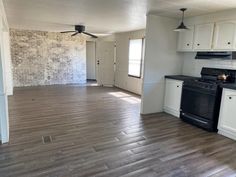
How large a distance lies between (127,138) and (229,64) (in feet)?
8.54

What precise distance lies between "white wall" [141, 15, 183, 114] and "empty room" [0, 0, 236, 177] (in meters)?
0.02

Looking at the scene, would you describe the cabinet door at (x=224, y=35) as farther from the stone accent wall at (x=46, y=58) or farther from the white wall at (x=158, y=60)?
the stone accent wall at (x=46, y=58)

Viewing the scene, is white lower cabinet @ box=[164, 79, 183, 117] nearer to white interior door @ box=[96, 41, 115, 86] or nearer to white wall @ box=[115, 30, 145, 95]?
white wall @ box=[115, 30, 145, 95]

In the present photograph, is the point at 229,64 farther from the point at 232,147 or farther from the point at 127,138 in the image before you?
the point at 127,138

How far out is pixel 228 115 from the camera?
3283mm

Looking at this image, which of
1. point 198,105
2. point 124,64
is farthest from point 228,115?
point 124,64

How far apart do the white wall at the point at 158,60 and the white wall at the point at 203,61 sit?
0.71ft

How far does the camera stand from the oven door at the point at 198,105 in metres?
3.51

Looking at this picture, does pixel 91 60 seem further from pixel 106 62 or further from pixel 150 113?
pixel 150 113

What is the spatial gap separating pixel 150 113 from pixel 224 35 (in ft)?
7.71

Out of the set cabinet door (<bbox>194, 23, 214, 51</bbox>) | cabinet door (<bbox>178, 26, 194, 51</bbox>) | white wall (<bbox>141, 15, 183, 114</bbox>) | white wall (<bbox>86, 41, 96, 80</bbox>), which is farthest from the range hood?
white wall (<bbox>86, 41, 96, 80</bbox>)

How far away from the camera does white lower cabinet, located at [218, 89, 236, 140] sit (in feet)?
10.5

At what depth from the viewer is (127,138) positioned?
3199mm

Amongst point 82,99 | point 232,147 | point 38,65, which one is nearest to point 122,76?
point 82,99
